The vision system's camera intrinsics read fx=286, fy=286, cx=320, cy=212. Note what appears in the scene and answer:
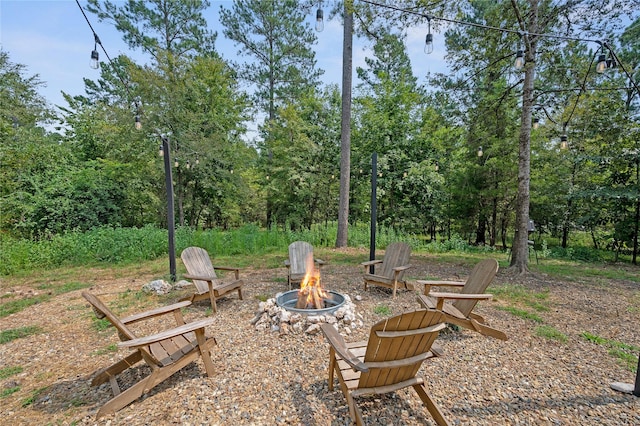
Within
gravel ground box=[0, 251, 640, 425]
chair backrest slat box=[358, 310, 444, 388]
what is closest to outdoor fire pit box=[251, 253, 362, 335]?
gravel ground box=[0, 251, 640, 425]

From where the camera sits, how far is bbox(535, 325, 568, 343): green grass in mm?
3021

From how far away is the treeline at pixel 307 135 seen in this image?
269 inches

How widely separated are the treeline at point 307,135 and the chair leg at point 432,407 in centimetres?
634

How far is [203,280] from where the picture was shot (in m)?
3.64

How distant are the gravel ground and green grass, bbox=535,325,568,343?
0.20 ft

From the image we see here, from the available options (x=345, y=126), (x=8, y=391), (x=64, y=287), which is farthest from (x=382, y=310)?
(x=345, y=126)

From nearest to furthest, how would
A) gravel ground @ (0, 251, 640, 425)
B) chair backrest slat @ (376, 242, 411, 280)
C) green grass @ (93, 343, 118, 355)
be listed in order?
gravel ground @ (0, 251, 640, 425), green grass @ (93, 343, 118, 355), chair backrest slat @ (376, 242, 411, 280)

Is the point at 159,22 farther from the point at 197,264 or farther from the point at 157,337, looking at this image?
the point at 157,337

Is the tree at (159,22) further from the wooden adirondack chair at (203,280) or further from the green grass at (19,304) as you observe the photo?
the wooden adirondack chair at (203,280)

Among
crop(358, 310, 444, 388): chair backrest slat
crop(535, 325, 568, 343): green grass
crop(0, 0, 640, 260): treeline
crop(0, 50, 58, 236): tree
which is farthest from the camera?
crop(0, 0, 640, 260): treeline

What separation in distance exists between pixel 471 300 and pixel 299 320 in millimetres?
1832

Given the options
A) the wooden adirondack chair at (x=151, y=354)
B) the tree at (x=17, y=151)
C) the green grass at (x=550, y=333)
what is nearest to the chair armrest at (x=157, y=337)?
the wooden adirondack chair at (x=151, y=354)

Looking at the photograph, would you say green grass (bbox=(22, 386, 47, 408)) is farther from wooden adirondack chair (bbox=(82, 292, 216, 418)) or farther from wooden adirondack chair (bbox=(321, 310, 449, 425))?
wooden adirondack chair (bbox=(321, 310, 449, 425))

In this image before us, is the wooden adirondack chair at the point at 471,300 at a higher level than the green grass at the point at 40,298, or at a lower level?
higher
